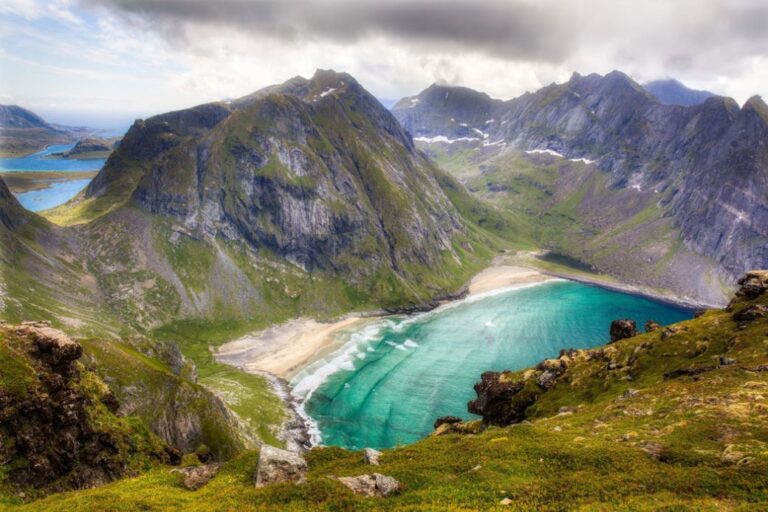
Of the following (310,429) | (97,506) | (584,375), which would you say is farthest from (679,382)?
(310,429)

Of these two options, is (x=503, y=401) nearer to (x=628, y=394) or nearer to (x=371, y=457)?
(x=628, y=394)

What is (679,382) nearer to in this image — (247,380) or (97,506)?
(97,506)

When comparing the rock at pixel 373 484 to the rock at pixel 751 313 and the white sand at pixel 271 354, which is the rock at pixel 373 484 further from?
the white sand at pixel 271 354

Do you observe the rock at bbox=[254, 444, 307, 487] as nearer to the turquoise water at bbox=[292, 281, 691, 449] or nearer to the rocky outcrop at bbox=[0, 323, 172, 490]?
the rocky outcrop at bbox=[0, 323, 172, 490]

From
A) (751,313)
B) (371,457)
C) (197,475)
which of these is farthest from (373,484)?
(751,313)

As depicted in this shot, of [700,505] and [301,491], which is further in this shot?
[301,491]

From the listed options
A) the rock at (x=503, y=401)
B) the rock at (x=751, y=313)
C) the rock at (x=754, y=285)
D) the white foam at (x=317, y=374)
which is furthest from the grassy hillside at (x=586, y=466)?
the white foam at (x=317, y=374)

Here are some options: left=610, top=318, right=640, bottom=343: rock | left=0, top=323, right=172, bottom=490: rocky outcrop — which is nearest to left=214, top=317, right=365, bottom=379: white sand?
left=0, top=323, right=172, bottom=490: rocky outcrop
